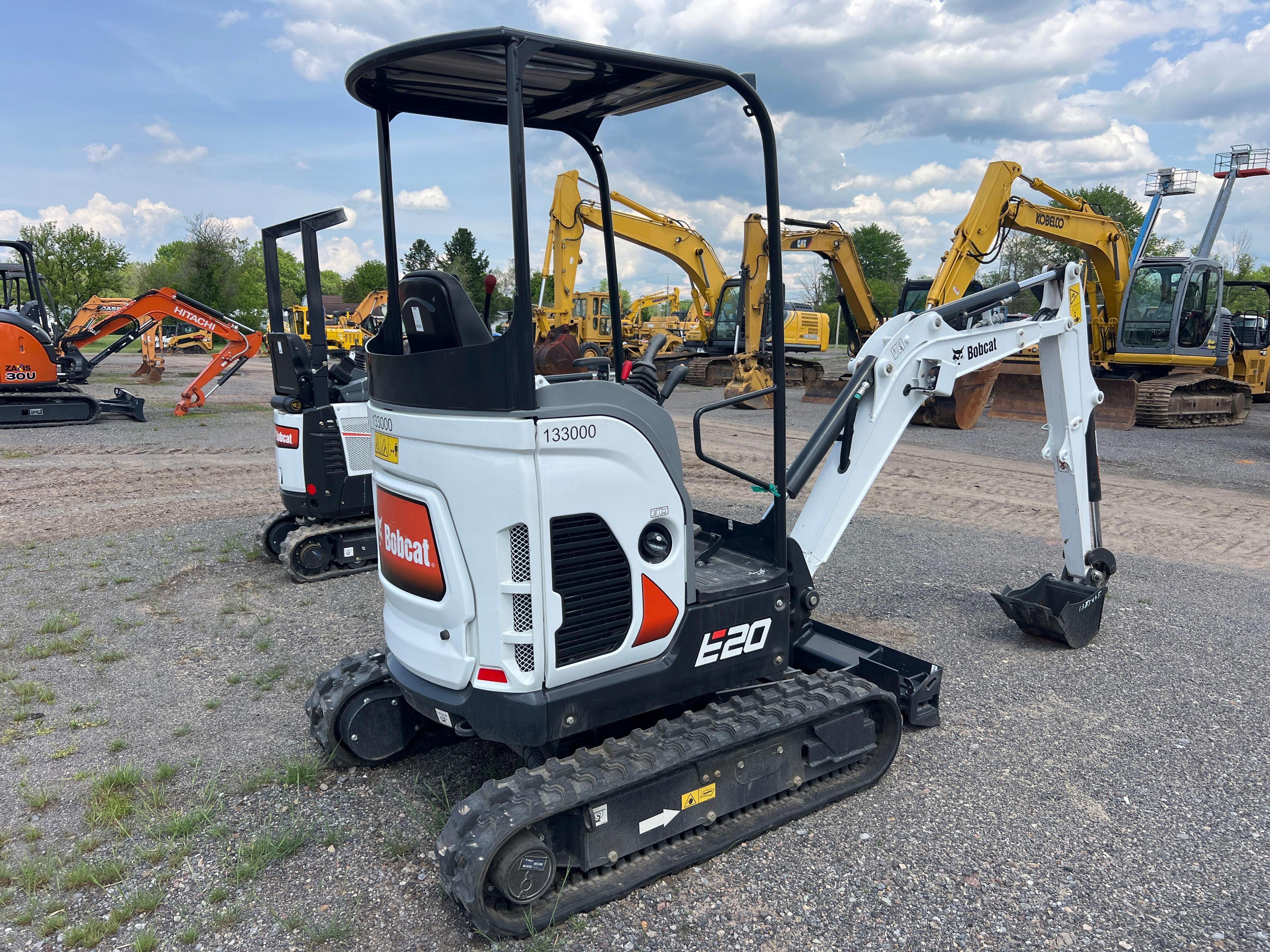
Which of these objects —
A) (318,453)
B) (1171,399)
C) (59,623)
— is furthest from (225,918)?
(1171,399)

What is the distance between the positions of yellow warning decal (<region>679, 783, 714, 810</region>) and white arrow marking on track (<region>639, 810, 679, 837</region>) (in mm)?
41

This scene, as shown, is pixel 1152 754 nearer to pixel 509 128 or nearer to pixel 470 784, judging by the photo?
pixel 470 784

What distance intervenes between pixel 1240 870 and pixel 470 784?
306 cm

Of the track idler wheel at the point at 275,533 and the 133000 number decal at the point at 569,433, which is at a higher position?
the 133000 number decal at the point at 569,433

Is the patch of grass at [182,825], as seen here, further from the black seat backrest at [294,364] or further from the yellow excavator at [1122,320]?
the yellow excavator at [1122,320]

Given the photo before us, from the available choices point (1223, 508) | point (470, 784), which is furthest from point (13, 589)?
point (1223, 508)

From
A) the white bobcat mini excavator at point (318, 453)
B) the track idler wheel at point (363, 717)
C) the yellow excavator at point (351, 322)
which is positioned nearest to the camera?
the track idler wheel at point (363, 717)

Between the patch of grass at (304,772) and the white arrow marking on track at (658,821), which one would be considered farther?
the patch of grass at (304,772)

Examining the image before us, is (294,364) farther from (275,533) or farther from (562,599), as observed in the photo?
(562,599)

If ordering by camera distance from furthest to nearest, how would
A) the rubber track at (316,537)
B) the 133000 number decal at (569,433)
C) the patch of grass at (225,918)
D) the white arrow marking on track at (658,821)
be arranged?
1. the rubber track at (316,537)
2. the white arrow marking on track at (658,821)
3. the patch of grass at (225,918)
4. the 133000 number decal at (569,433)

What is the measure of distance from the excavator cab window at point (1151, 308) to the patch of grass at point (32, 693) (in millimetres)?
17681

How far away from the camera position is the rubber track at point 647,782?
274cm

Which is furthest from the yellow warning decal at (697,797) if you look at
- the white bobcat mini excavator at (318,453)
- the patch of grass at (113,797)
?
the white bobcat mini excavator at (318,453)

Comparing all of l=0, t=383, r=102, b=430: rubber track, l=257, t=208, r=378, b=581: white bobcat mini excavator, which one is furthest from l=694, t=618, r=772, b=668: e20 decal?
l=0, t=383, r=102, b=430: rubber track
